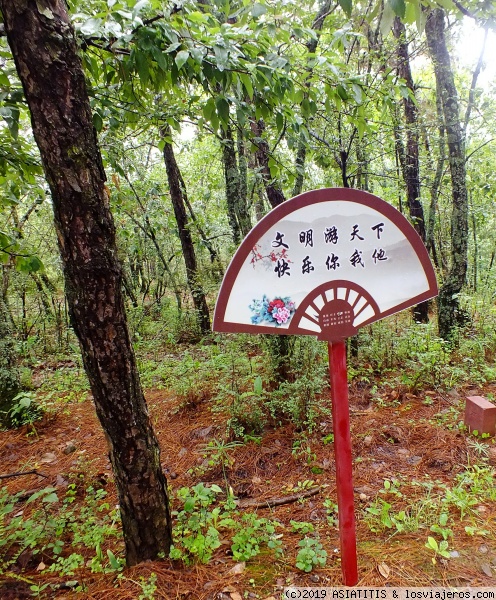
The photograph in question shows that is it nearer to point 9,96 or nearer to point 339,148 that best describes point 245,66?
point 9,96

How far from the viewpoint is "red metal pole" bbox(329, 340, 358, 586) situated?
1739 mm

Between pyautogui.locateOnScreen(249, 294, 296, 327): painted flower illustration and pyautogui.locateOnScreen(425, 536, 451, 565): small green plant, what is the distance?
155cm

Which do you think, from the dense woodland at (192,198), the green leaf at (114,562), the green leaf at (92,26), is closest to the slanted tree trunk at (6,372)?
the dense woodland at (192,198)

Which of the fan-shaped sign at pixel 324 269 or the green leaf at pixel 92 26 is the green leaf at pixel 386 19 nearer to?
the fan-shaped sign at pixel 324 269

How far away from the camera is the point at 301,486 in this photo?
2.67 metres

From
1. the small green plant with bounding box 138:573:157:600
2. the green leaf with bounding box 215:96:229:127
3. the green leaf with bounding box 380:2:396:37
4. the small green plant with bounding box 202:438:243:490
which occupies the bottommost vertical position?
the small green plant with bounding box 138:573:157:600

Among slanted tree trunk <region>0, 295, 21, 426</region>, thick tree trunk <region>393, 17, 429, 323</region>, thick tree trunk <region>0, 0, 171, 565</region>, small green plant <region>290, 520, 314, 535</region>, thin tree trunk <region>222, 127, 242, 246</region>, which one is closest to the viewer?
thick tree trunk <region>0, 0, 171, 565</region>

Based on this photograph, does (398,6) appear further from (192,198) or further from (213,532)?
(192,198)

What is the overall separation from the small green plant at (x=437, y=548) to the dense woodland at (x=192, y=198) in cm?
1

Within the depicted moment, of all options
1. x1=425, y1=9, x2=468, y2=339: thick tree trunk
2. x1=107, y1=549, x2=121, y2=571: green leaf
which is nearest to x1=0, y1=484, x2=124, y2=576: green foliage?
x1=107, y1=549, x2=121, y2=571: green leaf

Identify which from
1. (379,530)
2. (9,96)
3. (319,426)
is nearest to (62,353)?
(319,426)

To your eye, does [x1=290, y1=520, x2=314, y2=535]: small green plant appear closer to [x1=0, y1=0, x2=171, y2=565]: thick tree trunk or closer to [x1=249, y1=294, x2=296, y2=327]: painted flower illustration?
[x1=0, y1=0, x2=171, y2=565]: thick tree trunk

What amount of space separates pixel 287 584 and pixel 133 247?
628 cm

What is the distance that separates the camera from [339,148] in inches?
157
